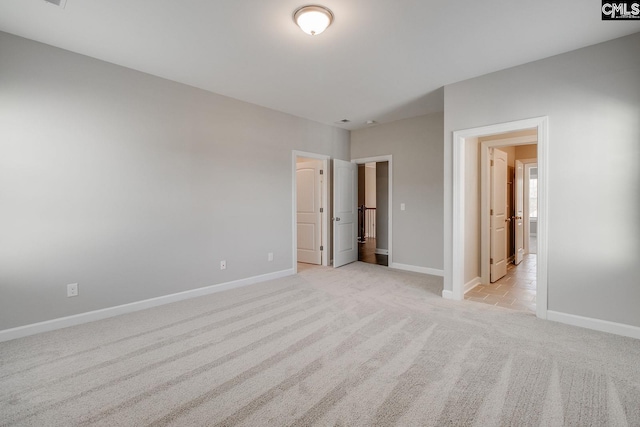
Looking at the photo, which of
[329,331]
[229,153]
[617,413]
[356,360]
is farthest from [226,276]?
[617,413]

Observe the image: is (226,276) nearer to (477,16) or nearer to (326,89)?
(326,89)

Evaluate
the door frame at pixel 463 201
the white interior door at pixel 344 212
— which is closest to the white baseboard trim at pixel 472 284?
the door frame at pixel 463 201

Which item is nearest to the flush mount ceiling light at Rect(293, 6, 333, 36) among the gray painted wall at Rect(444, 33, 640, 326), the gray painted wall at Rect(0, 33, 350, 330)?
the gray painted wall at Rect(0, 33, 350, 330)

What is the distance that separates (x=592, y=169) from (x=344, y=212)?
3780 millimetres

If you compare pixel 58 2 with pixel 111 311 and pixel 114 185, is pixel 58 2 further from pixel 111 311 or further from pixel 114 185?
pixel 111 311

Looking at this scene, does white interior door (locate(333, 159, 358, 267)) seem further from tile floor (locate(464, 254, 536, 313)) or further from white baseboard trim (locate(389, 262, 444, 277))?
tile floor (locate(464, 254, 536, 313))

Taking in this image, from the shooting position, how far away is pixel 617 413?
1.70 meters

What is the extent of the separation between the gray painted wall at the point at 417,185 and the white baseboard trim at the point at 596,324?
6.71 ft

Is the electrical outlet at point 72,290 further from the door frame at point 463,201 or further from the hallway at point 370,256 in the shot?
the hallway at point 370,256

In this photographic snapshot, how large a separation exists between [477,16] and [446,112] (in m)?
1.44

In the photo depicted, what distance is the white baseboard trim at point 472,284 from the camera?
13.4ft

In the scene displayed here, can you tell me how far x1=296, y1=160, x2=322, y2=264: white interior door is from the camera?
5930 millimetres

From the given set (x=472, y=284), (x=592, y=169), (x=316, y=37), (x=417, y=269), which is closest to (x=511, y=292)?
(x=472, y=284)

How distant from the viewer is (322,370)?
2135 millimetres
